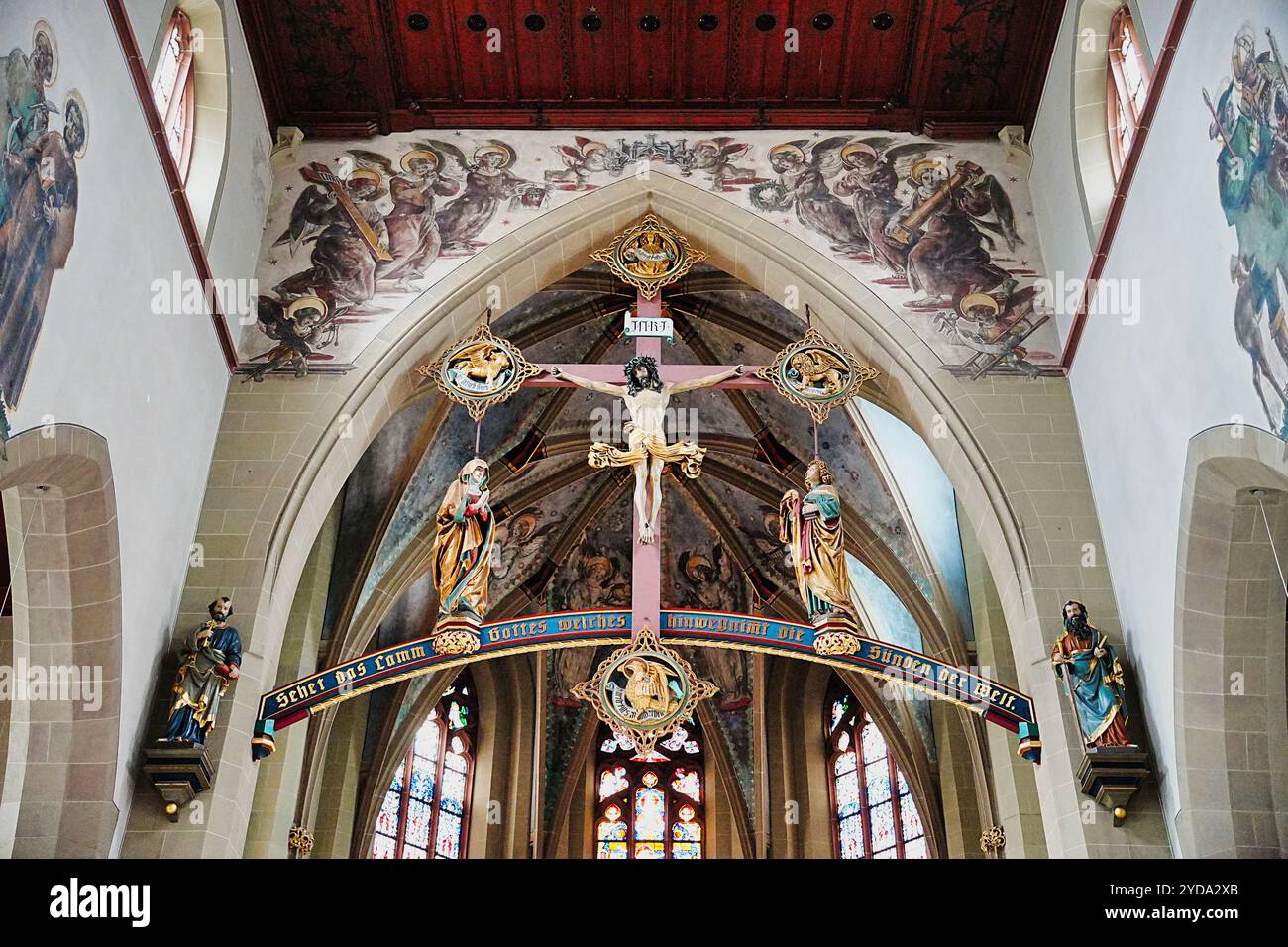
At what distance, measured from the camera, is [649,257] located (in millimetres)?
12172

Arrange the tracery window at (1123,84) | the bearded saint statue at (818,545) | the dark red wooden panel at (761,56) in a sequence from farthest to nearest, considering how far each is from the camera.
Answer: the dark red wooden panel at (761,56) → the tracery window at (1123,84) → the bearded saint statue at (818,545)

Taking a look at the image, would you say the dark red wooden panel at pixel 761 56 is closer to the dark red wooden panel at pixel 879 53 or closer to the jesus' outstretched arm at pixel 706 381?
the dark red wooden panel at pixel 879 53

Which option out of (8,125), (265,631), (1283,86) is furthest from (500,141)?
(1283,86)

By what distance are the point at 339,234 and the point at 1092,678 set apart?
6785mm

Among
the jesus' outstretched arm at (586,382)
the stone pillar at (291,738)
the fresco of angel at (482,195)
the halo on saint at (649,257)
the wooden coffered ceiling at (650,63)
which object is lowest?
the stone pillar at (291,738)

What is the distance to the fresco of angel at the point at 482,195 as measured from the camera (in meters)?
12.4

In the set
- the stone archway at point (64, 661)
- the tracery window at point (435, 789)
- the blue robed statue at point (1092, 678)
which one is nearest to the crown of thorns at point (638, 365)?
the blue robed statue at point (1092, 678)

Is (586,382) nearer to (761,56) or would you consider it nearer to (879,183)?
(879,183)

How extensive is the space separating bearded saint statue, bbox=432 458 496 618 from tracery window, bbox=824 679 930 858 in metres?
7.68

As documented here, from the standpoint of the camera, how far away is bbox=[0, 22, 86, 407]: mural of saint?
7664 mm

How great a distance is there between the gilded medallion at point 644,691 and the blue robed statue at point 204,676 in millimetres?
2246

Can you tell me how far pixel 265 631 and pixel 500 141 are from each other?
16.0 feet

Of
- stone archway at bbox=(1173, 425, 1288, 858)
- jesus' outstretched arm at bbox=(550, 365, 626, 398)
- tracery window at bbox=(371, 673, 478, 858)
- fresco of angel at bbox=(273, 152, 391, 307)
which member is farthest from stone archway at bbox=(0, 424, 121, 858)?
tracery window at bbox=(371, 673, 478, 858)

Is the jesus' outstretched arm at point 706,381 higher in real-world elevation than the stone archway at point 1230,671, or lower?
higher
